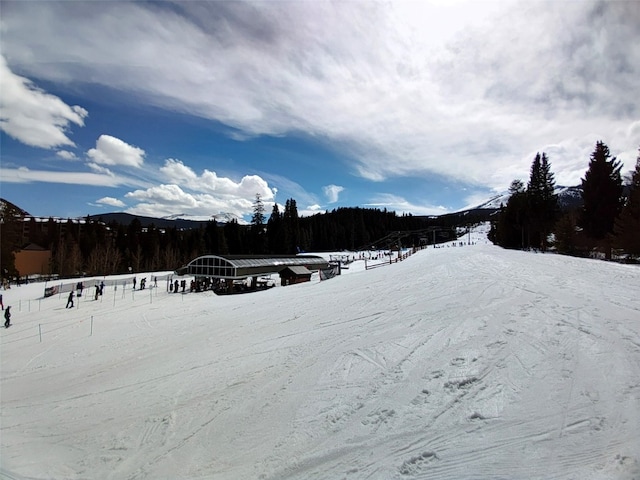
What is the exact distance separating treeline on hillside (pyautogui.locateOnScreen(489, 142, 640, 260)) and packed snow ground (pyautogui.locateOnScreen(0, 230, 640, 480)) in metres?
14.6

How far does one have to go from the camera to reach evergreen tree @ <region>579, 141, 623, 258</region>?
32.1m

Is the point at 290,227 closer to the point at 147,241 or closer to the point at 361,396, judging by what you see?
the point at 147,241

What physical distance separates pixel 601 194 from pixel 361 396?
3740cm

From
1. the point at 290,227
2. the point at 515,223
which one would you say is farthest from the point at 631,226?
the point at 290,227

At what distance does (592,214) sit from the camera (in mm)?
33062

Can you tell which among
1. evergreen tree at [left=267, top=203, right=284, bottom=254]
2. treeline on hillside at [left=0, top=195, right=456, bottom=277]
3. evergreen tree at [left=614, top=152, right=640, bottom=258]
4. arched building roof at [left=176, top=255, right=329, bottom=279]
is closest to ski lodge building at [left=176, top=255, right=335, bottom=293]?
arched building roof at [left=176, top=255, right=329, bottom=279]

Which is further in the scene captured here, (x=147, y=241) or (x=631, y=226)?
(x=147, y=241)

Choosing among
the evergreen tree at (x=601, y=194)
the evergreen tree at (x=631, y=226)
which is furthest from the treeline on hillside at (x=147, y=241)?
the evergreen tree at (x=631, y=226)

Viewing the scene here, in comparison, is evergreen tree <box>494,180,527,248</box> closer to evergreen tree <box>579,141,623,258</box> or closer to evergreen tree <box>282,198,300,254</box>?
evergreen tree <box>579,141,623,258</box>

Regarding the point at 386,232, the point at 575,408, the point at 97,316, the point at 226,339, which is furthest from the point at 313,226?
the point at 575,408

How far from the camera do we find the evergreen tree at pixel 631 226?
80.7ft

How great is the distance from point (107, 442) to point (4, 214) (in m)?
61.0

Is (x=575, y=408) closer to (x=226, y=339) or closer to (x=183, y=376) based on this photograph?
(x=183, y=376)

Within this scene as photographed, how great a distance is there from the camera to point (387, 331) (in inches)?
439
